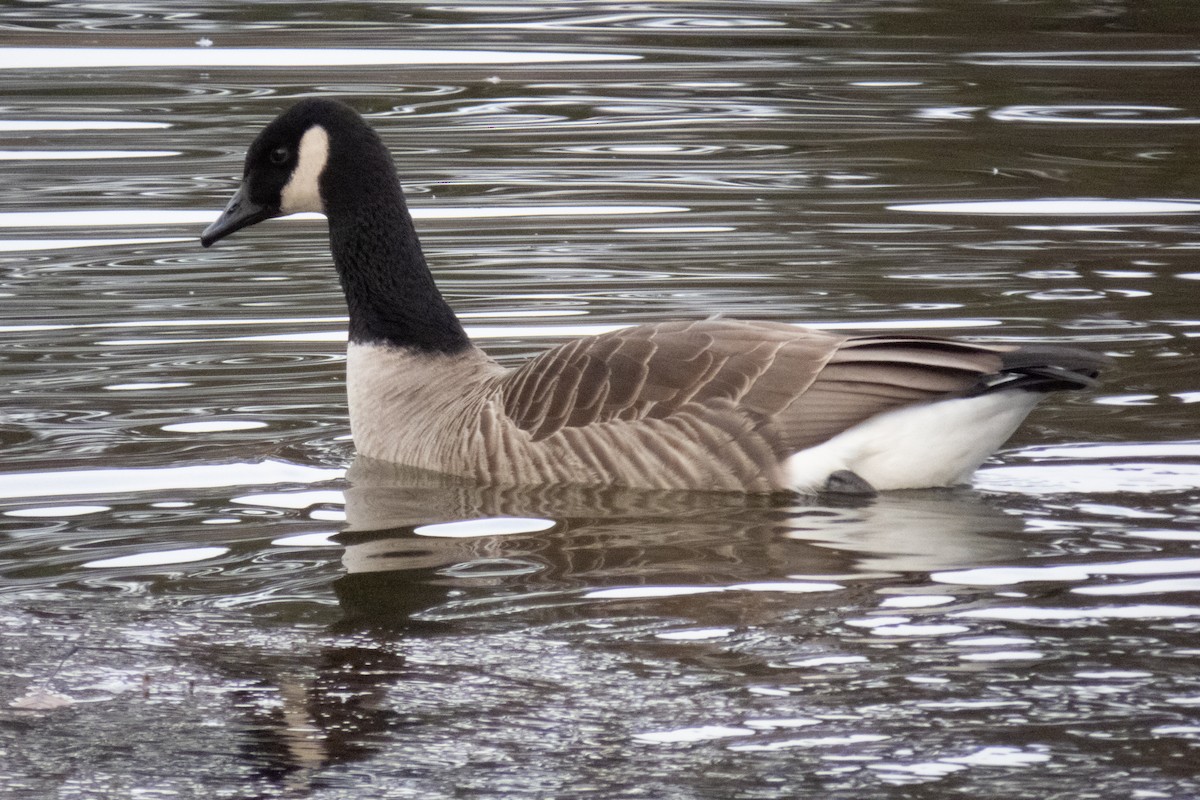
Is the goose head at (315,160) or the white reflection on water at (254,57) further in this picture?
the white reflection on water at (254,57)

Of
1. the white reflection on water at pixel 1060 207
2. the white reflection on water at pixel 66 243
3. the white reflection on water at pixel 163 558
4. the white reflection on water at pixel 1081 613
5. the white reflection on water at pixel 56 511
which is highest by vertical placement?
the white reflection on water at pixel 66 243

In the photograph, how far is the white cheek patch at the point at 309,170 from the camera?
8484mm

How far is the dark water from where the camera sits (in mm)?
4730

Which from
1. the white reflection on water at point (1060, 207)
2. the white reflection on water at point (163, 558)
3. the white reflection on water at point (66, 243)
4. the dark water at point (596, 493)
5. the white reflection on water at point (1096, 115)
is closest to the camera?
the dark water at point (596, 493)

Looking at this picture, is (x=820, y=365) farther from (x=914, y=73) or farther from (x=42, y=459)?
(x=914, y=73)

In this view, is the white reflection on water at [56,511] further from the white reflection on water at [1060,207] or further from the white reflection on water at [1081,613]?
the white reflection on water at [1060,207]

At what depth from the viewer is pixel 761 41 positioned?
18.9 m

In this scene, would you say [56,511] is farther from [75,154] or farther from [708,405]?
[75,154]

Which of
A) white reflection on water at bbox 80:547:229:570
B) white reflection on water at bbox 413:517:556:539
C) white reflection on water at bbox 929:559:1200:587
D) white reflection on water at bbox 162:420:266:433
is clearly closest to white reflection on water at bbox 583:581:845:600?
white reflection on water at bbox 929:559:1200:587

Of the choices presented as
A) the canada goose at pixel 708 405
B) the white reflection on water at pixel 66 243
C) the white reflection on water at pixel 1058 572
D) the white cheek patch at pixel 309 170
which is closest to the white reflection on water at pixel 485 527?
the canada goose at pixel 708 405

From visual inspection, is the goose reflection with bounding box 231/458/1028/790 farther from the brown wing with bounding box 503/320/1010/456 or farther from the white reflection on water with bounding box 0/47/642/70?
the white reflection on water with bounding box 0/47/642/70

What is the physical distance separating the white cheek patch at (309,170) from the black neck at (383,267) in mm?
50

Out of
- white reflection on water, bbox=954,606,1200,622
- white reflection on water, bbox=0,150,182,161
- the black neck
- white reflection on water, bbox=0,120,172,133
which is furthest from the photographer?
white reflection on water, bbox=0,120,172,133

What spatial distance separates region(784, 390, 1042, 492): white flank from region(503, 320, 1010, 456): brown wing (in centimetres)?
7
